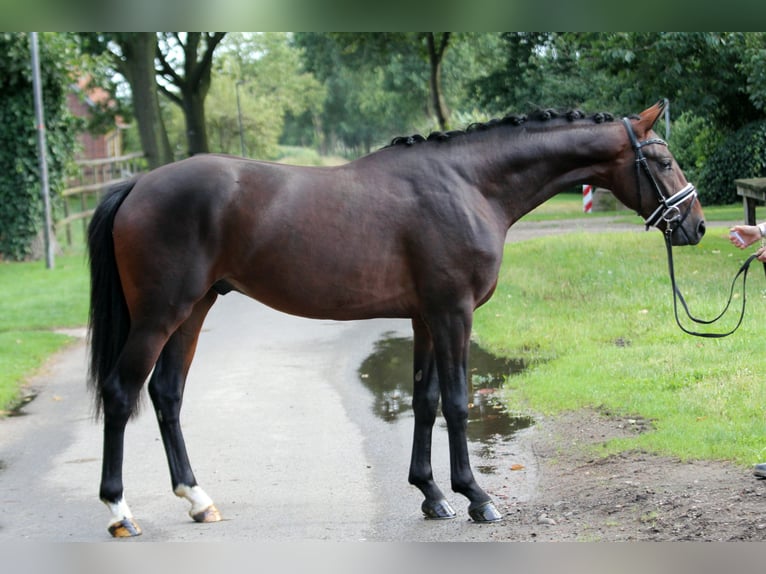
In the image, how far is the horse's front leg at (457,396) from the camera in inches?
216

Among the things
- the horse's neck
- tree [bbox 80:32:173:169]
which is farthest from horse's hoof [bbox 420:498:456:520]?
tree [bbox 80:32:173:169]

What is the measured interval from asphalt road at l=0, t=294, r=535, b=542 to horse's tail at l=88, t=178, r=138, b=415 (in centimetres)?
90

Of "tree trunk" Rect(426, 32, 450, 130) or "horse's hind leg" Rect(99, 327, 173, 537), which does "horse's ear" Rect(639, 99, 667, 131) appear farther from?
"tree trunk" Rect(426, 32, 450, 130)

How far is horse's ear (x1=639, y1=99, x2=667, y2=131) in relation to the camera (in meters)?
5.53

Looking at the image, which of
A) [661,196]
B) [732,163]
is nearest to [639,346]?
[661,196]

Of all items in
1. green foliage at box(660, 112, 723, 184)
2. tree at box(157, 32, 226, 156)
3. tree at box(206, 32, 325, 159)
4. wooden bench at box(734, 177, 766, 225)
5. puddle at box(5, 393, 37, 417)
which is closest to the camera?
puddle at box(5, 393, 37, 417)

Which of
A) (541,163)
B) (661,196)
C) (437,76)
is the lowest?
(661,196)

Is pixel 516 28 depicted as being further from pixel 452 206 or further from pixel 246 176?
pixel 246 176

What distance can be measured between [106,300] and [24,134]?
595 inches

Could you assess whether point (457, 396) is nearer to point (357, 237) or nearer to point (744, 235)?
point (357, 237)

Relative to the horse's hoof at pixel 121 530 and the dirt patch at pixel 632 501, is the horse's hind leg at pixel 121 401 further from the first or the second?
the dirt patch at pixel 632 501

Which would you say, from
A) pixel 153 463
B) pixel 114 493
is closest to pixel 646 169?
pixel 114 493

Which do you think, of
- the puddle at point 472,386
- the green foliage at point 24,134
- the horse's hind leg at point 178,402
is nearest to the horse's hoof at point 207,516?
the horse's hind leg at point 178,402

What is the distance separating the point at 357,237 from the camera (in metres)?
5.48
